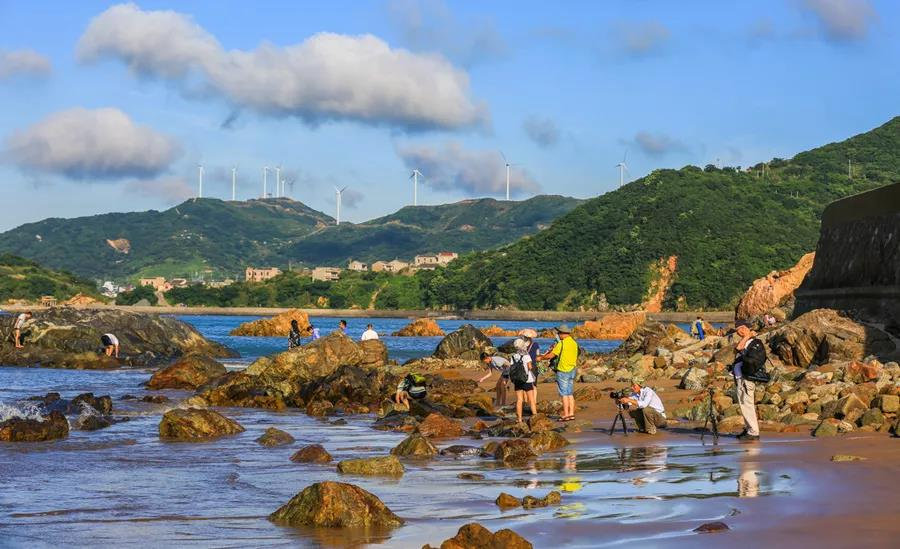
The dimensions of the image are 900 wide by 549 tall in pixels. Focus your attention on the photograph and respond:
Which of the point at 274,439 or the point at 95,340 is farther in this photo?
the point at 95,340

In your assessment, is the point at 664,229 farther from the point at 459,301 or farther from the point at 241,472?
the point at 241,472

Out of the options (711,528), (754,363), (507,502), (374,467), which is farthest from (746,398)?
(711,528)

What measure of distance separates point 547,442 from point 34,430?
915 centimetres

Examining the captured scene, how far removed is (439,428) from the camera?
20.5 metres

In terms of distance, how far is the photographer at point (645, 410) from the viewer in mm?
18844

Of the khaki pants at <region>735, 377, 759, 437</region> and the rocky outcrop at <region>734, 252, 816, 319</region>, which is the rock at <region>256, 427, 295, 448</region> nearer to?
the khaki pants at <region>735, 377, 759, 437</region>

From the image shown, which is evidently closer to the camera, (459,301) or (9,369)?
(9,369)

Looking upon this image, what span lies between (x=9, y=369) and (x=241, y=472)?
106 ft

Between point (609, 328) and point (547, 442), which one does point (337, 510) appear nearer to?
point (547, 442)

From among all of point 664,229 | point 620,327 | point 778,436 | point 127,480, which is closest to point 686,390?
point 778,436

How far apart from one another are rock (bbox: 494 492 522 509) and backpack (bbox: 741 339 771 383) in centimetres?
632

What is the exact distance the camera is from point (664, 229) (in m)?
184

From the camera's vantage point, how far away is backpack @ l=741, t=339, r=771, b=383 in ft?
55.0

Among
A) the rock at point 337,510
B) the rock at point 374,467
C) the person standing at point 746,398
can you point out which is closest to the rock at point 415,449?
the rock at point 374,467
